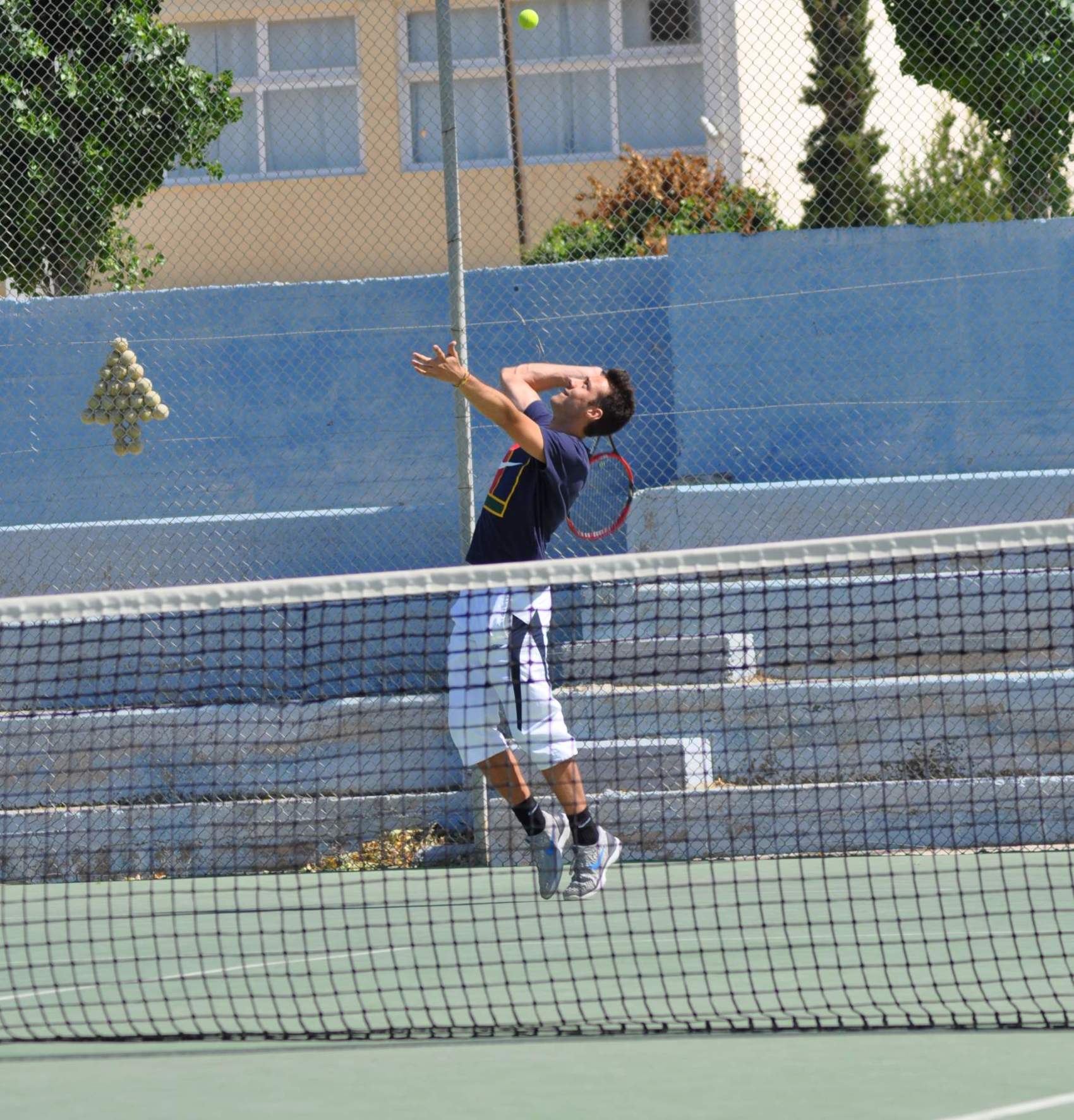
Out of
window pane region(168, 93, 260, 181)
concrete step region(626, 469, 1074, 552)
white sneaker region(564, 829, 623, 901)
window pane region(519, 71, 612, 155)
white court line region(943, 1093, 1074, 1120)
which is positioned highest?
window pane region(519, 71, 612, 155)

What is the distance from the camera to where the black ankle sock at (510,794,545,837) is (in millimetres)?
5789

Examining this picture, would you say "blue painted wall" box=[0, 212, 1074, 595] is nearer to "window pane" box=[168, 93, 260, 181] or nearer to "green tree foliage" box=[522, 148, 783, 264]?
"green tree foliage" box=[522, 148, 783, 264]

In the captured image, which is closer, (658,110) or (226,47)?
(658,110)

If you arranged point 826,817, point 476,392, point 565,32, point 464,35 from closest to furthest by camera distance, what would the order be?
1. point 476,392
2. point 826,817
3. point 464,35
4. point 565,32

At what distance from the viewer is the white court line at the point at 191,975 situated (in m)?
5.12

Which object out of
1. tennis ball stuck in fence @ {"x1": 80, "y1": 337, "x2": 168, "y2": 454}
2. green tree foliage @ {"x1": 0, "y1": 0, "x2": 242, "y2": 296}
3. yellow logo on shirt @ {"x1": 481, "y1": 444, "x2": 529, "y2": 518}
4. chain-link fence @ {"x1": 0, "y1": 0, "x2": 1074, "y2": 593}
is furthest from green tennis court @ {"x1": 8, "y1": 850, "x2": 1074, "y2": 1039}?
green tree foliage @ {"x1": 0, "y1": 0, "x2": 242, "y2": 296}

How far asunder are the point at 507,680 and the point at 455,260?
2.47 meters

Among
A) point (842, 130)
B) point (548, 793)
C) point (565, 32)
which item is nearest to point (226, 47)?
point (565, 32)

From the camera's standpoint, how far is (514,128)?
12609 mm

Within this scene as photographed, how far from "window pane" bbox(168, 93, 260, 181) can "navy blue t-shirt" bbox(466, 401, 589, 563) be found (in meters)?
5.97

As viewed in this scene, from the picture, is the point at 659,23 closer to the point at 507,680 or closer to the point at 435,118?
the point at 435,118

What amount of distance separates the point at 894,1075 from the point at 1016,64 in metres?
6.41

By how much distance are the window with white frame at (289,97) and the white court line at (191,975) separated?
6.52 metres

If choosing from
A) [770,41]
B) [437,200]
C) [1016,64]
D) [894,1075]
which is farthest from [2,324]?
[894,1075]
